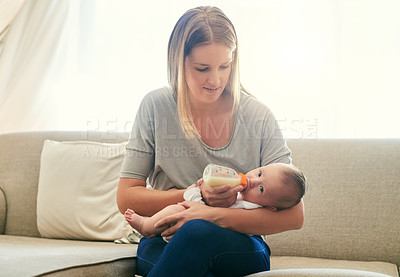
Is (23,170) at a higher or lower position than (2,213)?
higher

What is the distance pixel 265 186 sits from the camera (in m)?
1.49

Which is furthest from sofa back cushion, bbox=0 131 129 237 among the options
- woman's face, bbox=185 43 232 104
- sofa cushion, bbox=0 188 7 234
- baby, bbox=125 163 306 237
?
baby, bbox=125 163 306 237

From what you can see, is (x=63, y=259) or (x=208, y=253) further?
(x=63, y=259)

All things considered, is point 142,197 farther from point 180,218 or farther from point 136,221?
point 180,218

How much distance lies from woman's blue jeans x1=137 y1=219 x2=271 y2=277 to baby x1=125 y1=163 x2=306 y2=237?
0.39 ft

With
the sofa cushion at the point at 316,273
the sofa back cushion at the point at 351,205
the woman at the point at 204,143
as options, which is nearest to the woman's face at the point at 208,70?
the woman at the point at 204,143

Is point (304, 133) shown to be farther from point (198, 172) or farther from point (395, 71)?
point (198, 172)

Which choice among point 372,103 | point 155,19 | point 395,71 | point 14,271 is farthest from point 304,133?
point 14,271

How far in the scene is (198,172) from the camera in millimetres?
1708

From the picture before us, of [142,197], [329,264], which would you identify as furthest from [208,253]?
[329,264]

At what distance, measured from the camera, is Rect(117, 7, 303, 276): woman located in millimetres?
1462

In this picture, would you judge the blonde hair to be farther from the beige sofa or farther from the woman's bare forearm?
the beige sofa

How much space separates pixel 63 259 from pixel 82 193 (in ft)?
2.59

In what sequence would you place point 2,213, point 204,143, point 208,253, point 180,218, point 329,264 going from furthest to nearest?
point 2,213 < point 329,264 < point 204,143 < point 180,218 < point 208,253
